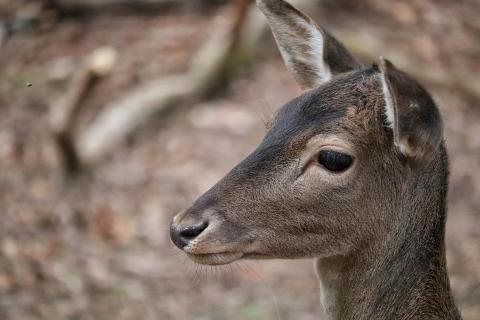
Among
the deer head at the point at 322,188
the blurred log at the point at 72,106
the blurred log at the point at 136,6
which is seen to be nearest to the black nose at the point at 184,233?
the deer head at the point at 322,188

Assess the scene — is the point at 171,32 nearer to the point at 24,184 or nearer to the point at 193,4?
the point at 193,4

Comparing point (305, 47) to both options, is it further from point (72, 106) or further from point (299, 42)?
point (72, 106)

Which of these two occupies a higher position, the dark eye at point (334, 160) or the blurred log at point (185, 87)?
the dark eye at point (334, 160)

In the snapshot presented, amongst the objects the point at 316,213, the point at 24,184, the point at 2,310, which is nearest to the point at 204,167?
the point at 24,184

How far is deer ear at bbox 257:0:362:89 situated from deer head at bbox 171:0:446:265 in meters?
0.35

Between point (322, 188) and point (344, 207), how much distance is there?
128mm

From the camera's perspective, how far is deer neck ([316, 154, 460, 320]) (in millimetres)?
3916

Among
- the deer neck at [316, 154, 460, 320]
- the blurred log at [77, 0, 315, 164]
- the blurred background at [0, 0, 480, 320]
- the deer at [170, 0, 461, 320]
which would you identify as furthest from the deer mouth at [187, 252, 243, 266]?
the blurred log at [77, 0, 315, 164]

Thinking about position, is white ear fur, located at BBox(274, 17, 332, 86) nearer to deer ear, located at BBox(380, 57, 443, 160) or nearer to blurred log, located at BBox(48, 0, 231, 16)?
deer ear, located at BBox(380, 57, 443, 160)

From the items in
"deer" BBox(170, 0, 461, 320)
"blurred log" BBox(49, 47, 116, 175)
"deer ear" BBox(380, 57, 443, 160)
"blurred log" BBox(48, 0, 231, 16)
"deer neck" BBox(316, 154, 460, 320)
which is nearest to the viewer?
"deer ear" BBox(380, 57, 443, 160)

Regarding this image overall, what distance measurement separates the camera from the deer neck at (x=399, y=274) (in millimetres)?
3916

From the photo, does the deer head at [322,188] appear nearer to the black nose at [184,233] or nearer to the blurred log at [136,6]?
the black nose at [184,233]

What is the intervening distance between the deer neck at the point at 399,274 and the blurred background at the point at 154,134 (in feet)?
8.20

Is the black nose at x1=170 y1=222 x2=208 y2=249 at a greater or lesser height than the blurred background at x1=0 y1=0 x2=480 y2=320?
greater
